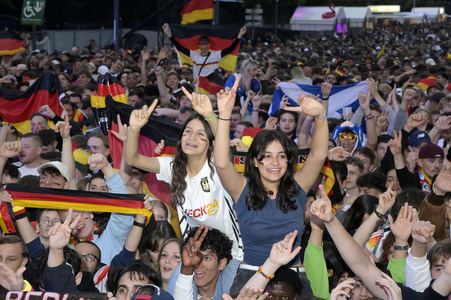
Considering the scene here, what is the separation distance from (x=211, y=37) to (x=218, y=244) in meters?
10.2

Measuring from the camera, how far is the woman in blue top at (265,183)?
5020mm

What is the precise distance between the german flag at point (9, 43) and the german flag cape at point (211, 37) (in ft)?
12.8

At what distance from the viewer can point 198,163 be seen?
554 centimetres

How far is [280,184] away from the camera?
5.12m

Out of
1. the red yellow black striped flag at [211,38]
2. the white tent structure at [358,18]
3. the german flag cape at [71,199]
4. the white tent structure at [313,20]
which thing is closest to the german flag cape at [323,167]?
the german flag cape at [71,199]

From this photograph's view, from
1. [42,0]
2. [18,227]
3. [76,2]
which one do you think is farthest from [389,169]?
[76,2]

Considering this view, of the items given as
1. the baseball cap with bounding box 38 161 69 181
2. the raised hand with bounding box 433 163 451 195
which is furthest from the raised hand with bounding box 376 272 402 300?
the baseball cap with bounding box 38 161 69 181

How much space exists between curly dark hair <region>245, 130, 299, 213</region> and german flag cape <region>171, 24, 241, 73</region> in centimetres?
1008

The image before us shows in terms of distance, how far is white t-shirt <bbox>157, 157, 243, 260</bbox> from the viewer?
17.9 feet

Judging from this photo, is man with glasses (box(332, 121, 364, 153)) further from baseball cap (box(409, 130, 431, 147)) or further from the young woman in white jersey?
the young woman in white jersey

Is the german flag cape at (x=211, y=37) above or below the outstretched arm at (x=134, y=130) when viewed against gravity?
below

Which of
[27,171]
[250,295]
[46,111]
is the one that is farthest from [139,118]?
[46,111]

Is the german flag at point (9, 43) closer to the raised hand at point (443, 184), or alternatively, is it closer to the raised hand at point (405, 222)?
the raised hand at point (443, 184)

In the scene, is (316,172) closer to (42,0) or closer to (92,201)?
(92,201)
